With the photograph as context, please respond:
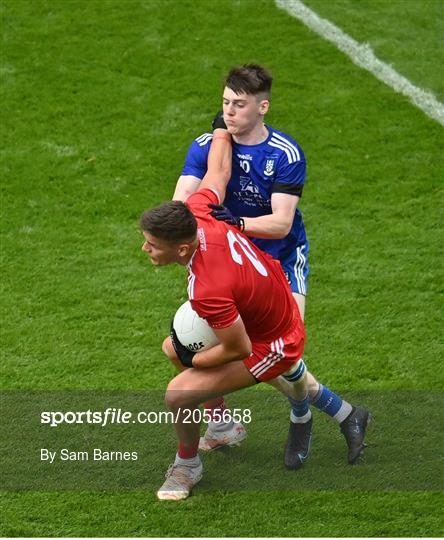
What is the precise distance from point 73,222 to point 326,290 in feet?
7.61

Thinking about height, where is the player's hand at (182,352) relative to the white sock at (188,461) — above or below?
above

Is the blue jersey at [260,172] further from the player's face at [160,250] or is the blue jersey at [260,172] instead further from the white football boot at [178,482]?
the white football boot at [178,482]

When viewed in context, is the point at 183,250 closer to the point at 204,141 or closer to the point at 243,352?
the point at 243,352

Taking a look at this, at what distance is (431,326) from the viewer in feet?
28.1

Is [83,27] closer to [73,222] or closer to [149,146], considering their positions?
[149,146]

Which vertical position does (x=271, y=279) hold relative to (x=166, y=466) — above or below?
above

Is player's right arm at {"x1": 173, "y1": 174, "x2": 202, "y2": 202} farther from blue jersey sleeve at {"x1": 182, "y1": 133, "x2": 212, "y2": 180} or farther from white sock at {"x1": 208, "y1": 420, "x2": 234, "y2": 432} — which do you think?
white sock at {"x1": 208, "y1": 420, "x2": 234, "y2": 432}

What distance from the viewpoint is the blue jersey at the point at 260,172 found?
7012mm

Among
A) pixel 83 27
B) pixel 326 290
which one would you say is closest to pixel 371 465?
pixel 326 290

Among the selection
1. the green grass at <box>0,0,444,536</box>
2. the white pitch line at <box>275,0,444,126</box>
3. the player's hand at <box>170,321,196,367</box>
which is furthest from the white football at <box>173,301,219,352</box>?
the white pitch line at <box>275,0,444,126</box>

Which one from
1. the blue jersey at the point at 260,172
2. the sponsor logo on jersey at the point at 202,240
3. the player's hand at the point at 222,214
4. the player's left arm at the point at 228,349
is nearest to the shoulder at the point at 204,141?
the blue jersey at the point at 260,172

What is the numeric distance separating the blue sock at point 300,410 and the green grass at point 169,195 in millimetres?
281

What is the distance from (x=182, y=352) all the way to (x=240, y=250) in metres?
0.76

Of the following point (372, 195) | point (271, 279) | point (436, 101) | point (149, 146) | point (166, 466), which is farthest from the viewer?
point (436, 101)
